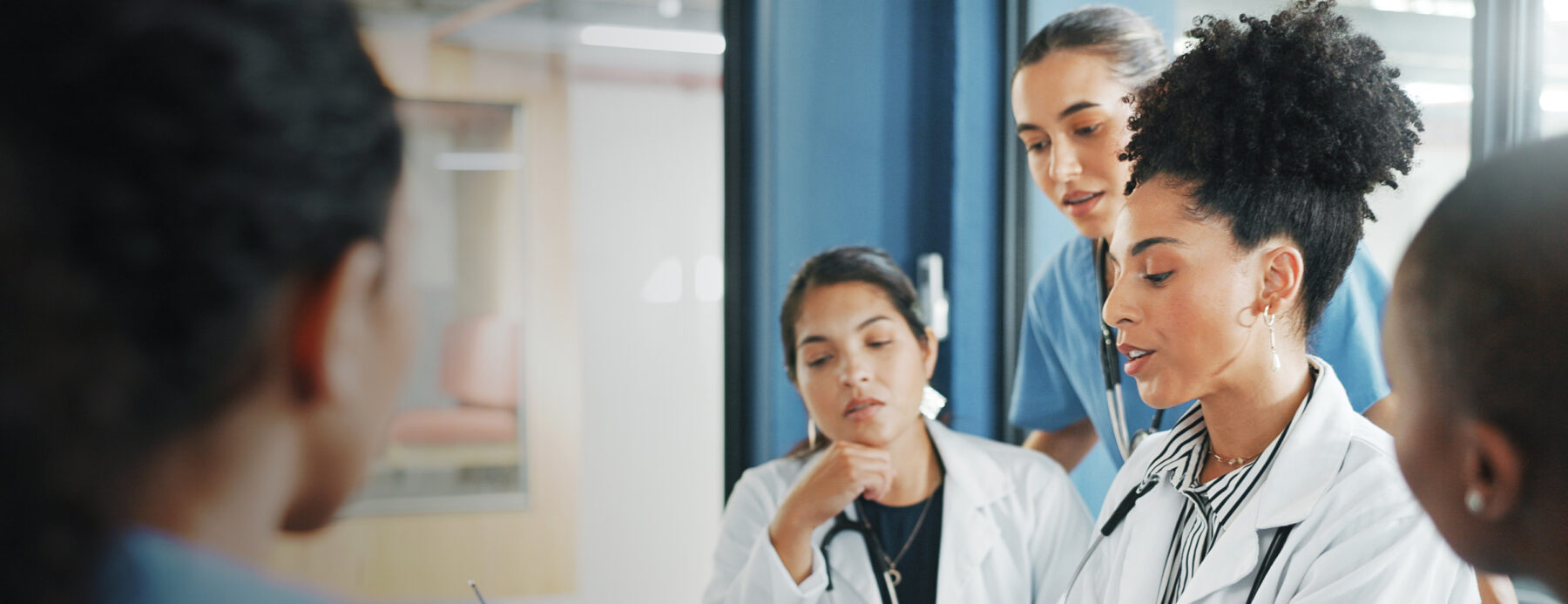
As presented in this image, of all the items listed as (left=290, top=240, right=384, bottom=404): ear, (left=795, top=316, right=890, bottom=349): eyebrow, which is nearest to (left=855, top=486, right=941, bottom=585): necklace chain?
(left=795, top=316, right=890, bottom=349): eyebrow

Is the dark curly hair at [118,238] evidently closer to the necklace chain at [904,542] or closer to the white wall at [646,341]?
the necklace chain at [904,542]

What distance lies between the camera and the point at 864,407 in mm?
1661

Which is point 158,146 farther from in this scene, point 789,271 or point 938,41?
point 938,41

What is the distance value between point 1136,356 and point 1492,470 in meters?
0.64

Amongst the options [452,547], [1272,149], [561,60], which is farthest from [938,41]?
[452,547]

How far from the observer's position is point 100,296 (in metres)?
0.38

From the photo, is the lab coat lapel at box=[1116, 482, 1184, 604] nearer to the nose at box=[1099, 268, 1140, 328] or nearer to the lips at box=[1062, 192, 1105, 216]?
the nose at box=[1099, 268, 1140, 328]

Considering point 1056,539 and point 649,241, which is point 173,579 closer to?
point 1056,539

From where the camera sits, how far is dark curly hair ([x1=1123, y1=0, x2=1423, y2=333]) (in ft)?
3.69

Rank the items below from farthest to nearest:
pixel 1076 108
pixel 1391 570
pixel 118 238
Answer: pixel 1076 108 → pixel 1391 570 → pixel 118 238

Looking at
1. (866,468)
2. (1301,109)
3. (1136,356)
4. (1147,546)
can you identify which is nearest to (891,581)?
(866,468)

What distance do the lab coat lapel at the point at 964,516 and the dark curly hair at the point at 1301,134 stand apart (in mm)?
605

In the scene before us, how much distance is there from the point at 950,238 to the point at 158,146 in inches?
67.7

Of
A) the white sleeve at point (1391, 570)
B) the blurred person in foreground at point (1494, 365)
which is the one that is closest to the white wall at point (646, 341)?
the white sleeve at point (1391, 570)
